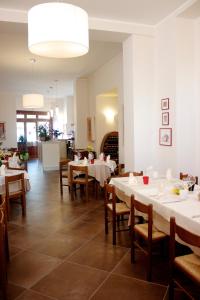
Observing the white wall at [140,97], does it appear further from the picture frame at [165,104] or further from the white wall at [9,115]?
the white wall at [9,115]

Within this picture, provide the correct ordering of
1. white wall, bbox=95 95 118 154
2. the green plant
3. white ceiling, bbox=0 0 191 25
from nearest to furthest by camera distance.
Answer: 1. white ceiling, bbox=0 0 191 25
2. white wall, bbox=95 95 118 154
3. the green plant

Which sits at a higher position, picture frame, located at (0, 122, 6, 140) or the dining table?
picture frame, located at (0, 122, 6, 140)

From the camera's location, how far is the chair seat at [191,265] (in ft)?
6.31

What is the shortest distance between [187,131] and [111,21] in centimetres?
239

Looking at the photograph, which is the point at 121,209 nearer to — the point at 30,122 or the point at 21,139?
the point at 21,139

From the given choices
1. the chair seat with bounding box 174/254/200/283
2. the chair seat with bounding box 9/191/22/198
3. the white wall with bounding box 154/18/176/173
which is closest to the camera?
the chair seat with bounding box 174/254/200/283

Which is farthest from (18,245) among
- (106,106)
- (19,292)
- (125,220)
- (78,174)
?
(106,106)

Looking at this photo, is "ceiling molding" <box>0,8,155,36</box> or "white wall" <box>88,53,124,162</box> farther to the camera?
"white wall" <box>88,53,124,162</box>

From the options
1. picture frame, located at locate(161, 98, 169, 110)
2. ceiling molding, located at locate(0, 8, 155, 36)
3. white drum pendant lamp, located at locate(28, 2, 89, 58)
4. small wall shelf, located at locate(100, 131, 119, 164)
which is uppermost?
ceiling molding, located at locate(0, 8, 155, 36)

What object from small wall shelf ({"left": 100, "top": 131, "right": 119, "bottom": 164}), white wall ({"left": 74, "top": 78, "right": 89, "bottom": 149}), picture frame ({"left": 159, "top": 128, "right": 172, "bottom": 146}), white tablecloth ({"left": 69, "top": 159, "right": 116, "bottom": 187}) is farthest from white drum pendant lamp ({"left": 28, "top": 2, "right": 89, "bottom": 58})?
white wall ({"left": 74, "top": 78, "right": 89, "bottom": 149})

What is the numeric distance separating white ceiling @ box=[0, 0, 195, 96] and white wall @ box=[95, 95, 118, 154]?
1107mm

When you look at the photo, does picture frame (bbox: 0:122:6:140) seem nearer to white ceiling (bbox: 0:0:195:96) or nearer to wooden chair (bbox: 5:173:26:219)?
white ceiling (bbox: 0:0:195:96)

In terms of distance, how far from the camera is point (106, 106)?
8.78 m

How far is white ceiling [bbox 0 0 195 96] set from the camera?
4070mm
